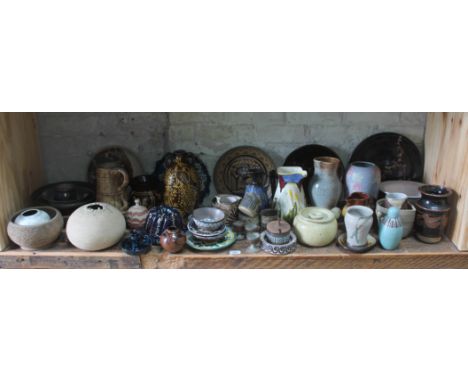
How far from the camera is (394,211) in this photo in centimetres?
130

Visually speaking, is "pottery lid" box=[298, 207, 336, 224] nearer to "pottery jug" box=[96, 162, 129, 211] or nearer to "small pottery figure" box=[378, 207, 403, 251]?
"small pottery figure" box=[378, 207, 403, 251]

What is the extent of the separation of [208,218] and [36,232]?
1.54 feet

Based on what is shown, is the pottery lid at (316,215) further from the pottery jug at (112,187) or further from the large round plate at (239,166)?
the pottery jug at (112,187)

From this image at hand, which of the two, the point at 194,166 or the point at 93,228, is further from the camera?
the point at 194,166

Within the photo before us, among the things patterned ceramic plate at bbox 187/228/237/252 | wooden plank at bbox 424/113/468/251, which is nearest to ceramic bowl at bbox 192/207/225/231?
patterned ceramic plate at bbox 187/228/237/252

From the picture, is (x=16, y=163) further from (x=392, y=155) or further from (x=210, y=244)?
(x=392, y=155)

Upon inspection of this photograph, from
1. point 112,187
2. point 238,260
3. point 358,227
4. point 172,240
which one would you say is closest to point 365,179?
point 358,227

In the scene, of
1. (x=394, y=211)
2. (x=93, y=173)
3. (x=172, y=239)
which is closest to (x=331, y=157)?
(x=394, y=211)

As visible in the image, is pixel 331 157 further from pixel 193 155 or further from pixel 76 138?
pixel 76 138

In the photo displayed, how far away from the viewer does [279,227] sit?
1.32 metres

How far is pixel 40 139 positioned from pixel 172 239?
64 cm

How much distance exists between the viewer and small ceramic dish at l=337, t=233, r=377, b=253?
1299mm

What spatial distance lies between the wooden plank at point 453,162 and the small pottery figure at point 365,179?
183 mm

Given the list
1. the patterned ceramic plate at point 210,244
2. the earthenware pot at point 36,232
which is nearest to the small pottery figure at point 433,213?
the patterned ceramic plate at point 210,244
